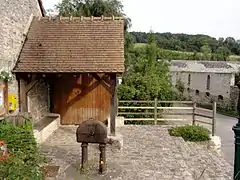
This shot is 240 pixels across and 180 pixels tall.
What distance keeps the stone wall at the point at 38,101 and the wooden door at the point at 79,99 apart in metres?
0.58

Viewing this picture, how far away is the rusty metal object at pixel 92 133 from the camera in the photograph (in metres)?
7.90

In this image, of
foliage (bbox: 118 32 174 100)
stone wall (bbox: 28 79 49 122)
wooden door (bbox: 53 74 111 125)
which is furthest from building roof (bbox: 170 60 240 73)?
stone wall (bbox: 28 79 49 122)

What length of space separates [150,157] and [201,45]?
49.9 metres

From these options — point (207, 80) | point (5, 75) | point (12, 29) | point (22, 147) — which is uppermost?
point (12, 29)

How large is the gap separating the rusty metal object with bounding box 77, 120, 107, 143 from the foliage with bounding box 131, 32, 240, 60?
40.2m

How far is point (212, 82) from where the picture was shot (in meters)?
33.3

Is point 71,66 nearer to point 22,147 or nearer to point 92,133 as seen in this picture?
point 92,133

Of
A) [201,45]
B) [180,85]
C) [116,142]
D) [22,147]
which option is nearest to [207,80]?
[180,85]

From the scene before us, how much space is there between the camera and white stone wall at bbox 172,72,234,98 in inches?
1226

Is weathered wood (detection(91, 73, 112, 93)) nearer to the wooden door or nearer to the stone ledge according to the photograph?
the stone ledge

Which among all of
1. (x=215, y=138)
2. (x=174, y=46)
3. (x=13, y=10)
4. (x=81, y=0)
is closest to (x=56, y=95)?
(x=13, y=10)

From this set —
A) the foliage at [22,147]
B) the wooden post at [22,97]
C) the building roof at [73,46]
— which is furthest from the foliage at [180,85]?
the foliage at [22,147]

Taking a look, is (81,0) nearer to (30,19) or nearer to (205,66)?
(30,19)

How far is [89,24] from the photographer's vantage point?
12.1 metres
